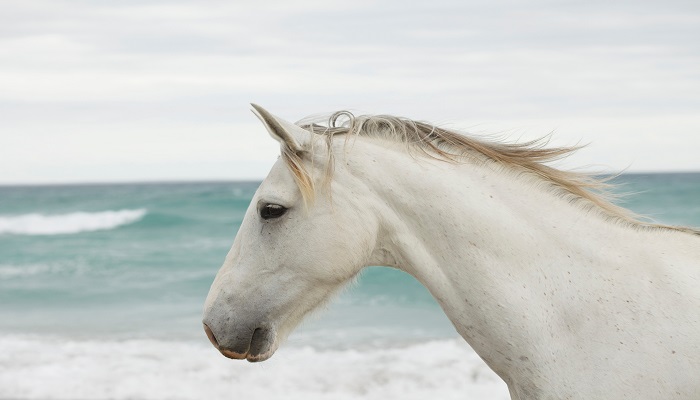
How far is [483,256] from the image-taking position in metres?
2.34

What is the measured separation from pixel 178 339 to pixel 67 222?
1765 cm

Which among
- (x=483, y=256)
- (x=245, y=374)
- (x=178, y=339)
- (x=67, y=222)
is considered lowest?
(x=67, y=222)

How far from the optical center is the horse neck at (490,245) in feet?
7.59

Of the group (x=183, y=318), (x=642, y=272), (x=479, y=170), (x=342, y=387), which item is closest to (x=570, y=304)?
(x=642, y=272)

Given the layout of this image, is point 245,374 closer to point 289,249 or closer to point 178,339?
point 178,339

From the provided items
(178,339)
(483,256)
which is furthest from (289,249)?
(178,339)

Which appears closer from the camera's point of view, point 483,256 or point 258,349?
point 483,256

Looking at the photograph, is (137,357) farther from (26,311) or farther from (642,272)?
(642,272)

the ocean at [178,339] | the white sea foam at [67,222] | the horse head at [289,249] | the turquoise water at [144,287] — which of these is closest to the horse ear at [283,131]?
the horse head at [289,249]

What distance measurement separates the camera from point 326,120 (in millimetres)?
2598

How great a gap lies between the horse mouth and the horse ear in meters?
0.55

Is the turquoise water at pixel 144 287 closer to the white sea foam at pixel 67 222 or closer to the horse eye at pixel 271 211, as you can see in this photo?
the white sea foam at pixel 67 222

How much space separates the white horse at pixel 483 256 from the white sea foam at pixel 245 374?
174 inches

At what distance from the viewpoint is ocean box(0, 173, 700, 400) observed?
6.97 metres
